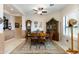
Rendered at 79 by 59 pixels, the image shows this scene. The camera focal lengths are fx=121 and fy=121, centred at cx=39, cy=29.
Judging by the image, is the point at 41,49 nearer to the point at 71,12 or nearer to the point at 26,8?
the point at 26,8

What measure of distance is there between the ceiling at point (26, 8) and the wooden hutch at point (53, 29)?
34 cm

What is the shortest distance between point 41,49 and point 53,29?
78 centimetres

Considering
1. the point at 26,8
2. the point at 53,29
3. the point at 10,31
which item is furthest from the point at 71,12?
the point at 10,31

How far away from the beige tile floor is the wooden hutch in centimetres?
22

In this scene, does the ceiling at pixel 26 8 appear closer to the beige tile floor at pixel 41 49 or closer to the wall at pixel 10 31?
the wall at pixel 10 31

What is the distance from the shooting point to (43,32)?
3.99m

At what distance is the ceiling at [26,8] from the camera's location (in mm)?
3611

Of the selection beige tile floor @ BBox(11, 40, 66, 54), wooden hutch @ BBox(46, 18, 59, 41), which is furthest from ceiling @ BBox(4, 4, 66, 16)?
beige tile floor @ BBox(11, 40, 66, 54)

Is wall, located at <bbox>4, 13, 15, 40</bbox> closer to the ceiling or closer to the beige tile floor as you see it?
the ceiling

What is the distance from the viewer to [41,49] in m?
3.97

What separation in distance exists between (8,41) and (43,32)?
118 cm

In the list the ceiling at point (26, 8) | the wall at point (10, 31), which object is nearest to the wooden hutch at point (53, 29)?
the ceiling at point (26, 8)

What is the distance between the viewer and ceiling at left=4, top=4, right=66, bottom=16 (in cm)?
Result: 361
